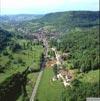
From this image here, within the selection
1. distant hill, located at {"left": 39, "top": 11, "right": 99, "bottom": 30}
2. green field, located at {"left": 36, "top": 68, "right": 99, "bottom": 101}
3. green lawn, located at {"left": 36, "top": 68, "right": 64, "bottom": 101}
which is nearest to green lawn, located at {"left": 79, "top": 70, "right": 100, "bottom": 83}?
green field, located at {"left": 36, "top": 68, "right": 99, "bottom": 101}

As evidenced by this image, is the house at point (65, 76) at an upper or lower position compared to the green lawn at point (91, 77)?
lower

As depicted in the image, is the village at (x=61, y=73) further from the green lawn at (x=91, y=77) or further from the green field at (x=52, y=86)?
the green lawn at (x=91, y=77)

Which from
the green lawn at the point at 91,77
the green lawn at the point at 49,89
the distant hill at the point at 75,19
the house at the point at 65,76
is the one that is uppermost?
the distant hill at the point at 75,19

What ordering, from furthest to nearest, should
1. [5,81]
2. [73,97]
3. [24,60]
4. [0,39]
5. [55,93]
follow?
[0,39] → [24,60] → [5,81] → [55,93] → [73,97]

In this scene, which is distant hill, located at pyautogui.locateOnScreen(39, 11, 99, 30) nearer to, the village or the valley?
the valley

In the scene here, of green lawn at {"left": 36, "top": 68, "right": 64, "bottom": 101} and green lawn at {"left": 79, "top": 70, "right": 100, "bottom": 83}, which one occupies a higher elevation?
green lawn at {"left": 79, "top": 70, "right": 100, "bottom": 83}

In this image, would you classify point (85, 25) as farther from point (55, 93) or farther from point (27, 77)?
point (55, 93)

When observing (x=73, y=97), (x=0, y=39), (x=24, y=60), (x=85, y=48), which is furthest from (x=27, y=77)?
(x=0, y=39)

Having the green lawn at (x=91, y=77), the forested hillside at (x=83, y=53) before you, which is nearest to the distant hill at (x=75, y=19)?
the forested hillside at (x=83, y=53)
